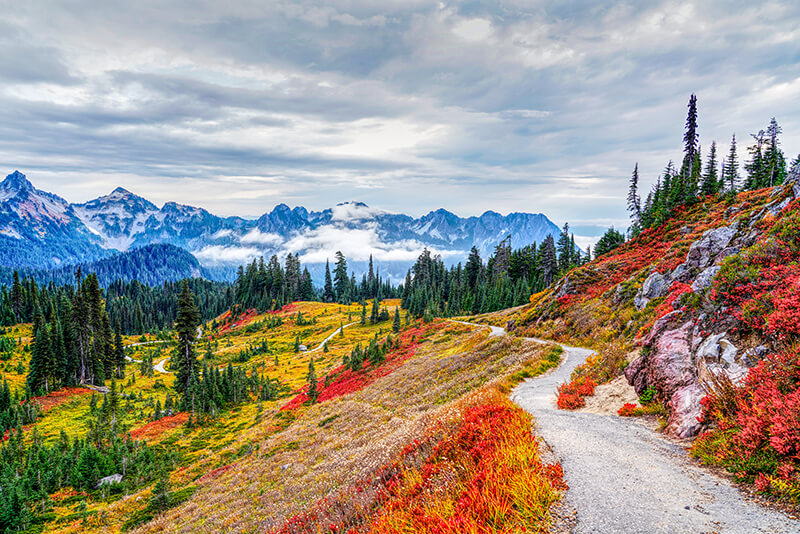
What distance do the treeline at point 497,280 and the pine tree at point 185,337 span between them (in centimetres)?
4851

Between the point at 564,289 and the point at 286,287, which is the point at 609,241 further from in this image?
the point at 286,287

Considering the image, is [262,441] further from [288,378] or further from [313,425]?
[288,378]

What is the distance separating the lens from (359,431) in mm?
21516

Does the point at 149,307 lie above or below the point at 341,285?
below

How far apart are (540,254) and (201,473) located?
9387cm

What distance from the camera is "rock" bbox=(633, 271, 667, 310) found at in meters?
22.9

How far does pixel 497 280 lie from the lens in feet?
324

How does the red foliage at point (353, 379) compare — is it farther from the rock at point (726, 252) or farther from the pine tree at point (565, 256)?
the pine tree at point (565, 256)

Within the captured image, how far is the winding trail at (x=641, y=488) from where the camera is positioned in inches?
213

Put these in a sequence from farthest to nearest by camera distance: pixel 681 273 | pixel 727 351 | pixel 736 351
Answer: pixel 681 273
pixel 727 351
pixel 736 351

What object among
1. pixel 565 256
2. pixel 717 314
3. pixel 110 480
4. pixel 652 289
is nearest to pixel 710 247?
pixel 652 289

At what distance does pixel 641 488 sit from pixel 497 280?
9519 cm

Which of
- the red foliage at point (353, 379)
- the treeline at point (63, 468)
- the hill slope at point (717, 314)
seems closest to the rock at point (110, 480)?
the treeline at point (63, 468)

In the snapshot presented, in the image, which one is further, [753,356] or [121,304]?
[121,304]
